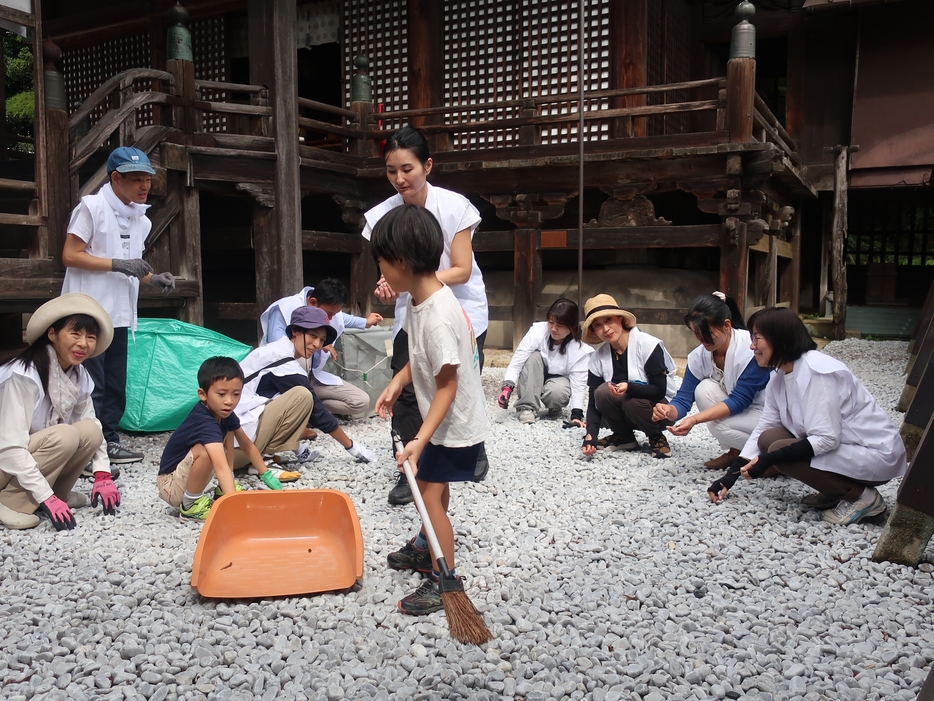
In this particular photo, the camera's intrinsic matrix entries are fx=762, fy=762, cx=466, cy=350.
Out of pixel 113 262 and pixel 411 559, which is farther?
pixel 113 262

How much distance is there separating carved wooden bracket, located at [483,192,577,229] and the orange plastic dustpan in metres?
6.16

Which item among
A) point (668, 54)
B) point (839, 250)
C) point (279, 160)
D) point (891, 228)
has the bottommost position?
point (839, 250)

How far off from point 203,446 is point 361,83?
6.60 meters

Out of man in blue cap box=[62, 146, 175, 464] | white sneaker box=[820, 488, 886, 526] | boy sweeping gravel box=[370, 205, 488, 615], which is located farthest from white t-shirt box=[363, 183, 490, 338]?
white sneaker box=[820, 488, 886, 526]

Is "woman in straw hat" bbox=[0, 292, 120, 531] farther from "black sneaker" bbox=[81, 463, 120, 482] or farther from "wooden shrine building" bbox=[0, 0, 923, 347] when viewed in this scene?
"wooden shrine building" bbox=[0, 0, 923, 347]

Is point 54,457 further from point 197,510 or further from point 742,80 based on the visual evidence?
point 742,80

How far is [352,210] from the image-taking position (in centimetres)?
939

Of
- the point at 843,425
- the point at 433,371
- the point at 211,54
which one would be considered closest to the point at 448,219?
the point at 433,371

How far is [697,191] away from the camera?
8.22m

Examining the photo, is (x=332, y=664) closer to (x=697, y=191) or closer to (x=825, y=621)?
(x=825, y=621)

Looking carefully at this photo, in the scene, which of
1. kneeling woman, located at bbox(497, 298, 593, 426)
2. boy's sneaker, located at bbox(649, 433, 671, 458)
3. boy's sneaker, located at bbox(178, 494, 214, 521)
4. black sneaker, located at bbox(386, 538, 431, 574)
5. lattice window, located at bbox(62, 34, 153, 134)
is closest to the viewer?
black sneaker, located at bbox(386, 538, 431, 574)

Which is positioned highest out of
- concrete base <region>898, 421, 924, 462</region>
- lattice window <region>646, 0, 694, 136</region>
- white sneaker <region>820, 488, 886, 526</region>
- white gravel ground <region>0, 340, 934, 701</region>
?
lattice window <region>646, 0, 694, 136</region>

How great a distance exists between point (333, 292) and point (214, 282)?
22.7 feet

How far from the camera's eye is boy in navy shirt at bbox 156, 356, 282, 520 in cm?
354
